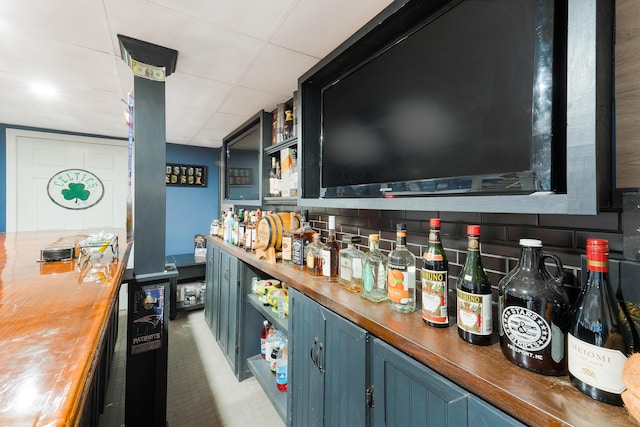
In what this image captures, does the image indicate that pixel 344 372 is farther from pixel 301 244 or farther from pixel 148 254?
pixel 148 254

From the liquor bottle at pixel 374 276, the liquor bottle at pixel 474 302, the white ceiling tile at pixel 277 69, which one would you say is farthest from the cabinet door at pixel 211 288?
the liquor bottle at pixel 474 302

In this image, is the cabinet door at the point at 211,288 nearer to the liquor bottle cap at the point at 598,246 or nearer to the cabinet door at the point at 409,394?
the cabinet door at the point at 409,394

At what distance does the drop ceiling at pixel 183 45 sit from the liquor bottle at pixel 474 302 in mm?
1177

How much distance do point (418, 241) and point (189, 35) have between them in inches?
64.6

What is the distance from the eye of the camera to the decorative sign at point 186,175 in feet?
14.2

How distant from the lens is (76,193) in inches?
154

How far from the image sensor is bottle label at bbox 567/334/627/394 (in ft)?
1.88

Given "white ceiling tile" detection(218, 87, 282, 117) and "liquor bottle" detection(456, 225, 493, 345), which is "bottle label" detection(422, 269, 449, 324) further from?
"white ceiling tile" detection(218, 87, 282, 117)

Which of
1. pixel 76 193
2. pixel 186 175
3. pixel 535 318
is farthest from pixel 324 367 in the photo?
pixel 76 193

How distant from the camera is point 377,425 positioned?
3.23ft

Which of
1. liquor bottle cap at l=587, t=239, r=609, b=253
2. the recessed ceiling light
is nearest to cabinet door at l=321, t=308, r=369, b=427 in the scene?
liquor bottle cap at l=587, t=239, r=609, b=253

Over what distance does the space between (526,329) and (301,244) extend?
123 cm

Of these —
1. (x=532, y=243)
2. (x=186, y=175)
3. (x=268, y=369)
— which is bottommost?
(x=268, y=369)

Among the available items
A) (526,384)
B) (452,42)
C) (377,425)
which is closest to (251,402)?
(377,425)
